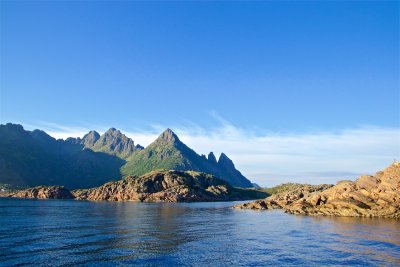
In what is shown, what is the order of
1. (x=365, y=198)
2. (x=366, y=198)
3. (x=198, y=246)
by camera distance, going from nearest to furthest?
(x=198, y=246), (x=366, y=198), (x=365, y=198)

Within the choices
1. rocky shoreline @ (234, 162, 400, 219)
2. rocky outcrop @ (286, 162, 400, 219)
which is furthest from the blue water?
rocky shoreline @ (234, 162, 400, 219)

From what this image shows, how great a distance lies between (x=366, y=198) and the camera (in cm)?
13000

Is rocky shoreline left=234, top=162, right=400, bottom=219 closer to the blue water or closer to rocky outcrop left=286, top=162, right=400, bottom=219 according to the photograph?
rocky outcrop left=286, top=162, right=400, bottom=219

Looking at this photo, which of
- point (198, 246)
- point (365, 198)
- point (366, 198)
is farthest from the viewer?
point (365, 198)

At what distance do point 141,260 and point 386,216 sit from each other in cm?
9866

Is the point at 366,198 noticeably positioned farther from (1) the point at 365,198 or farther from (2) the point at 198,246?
(2) the point at 198,246

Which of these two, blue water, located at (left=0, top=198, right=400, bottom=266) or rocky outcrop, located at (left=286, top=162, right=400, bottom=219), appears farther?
rocky outcrop, located at (left=286, top=162, right=400, bottom=219)

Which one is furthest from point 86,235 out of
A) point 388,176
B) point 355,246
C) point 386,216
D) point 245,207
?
point 245,207

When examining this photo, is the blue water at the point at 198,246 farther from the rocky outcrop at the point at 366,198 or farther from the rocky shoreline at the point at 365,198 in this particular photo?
the rocky shoreline at the point at 365,198

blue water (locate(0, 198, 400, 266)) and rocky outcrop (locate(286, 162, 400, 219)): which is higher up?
rocky outcrop (locate(286, 162, 400, 219))

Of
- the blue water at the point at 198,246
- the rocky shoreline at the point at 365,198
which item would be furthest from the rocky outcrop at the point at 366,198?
the blue water at the point at 198,246

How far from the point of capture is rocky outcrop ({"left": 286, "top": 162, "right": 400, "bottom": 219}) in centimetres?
12206

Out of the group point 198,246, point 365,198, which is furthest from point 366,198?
point 198,246

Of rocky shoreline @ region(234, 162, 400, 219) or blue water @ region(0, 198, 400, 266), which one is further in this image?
rocky shoreline @ region(234, 162, 400, 219)
